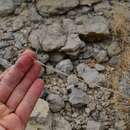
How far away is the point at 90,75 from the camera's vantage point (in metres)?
2.79

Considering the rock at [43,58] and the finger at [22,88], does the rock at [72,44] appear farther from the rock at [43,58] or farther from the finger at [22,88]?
the finger at [22,88]

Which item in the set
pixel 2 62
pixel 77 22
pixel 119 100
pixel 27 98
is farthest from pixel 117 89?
pixel 27 98

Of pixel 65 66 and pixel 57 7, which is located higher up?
pixel 57 7

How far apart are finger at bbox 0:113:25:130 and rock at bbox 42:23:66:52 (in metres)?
1.18

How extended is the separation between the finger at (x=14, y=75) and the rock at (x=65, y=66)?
1.04m

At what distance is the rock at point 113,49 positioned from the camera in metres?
2.90

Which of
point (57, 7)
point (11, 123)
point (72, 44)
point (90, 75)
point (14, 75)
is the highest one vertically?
point (14, 75)

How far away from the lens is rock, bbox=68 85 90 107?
8.66ft

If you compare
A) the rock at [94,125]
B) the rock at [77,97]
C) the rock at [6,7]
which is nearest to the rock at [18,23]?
the rock at [6,7]

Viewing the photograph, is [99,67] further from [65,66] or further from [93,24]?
[93,24]

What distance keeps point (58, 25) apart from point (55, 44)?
22 centimetres

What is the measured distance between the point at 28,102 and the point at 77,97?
3.02 feet

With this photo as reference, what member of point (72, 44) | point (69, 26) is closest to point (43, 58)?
point (72, 44)

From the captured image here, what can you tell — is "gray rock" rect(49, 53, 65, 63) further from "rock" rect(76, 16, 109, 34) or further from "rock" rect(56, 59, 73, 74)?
"rock" rect(76, 16, 109, 34)
